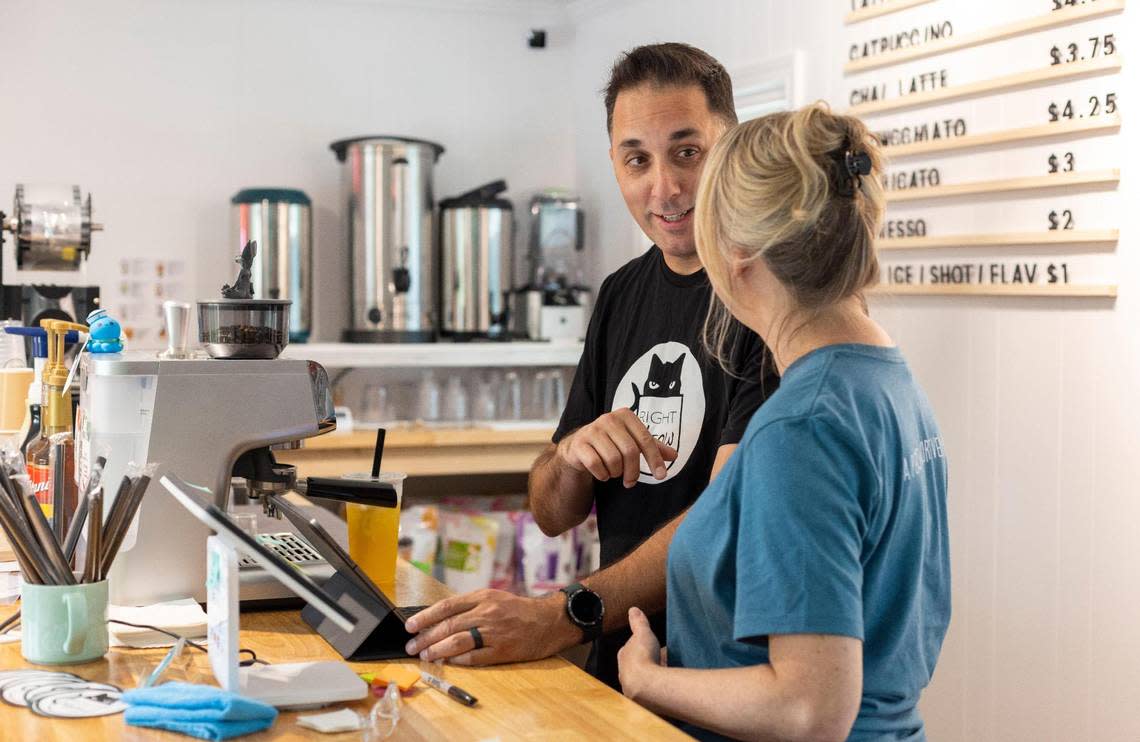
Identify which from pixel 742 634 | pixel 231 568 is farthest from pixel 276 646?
pixel 742 634

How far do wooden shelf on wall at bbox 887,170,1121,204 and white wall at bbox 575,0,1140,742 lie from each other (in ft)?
0.10

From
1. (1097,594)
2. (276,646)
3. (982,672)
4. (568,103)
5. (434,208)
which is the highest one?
(568,103)

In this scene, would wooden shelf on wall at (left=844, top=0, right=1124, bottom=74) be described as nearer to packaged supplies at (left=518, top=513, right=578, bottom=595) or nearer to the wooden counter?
the wooden counter

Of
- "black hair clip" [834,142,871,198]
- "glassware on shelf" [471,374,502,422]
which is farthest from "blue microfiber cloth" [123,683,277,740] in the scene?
"glassware on shelf" [471,374,502,422]

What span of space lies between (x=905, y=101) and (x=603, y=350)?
154 cm

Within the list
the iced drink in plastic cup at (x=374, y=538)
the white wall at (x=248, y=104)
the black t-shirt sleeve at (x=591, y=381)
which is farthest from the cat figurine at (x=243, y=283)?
the white wall at (x=248, y=104)

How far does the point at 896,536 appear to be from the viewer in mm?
1313

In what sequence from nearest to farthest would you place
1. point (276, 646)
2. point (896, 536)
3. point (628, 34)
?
point (896, 536), point (276, 646), point (628, 34)

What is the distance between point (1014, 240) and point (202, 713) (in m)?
2.30

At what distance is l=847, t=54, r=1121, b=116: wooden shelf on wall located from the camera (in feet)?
8.78

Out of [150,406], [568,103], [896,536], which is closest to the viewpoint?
[896,536]

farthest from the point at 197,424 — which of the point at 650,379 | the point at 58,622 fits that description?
the point at 650,379

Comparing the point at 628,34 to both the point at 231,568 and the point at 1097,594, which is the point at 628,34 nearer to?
the point at 1097,594

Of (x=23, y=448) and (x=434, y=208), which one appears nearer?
(x=23, y=448)
